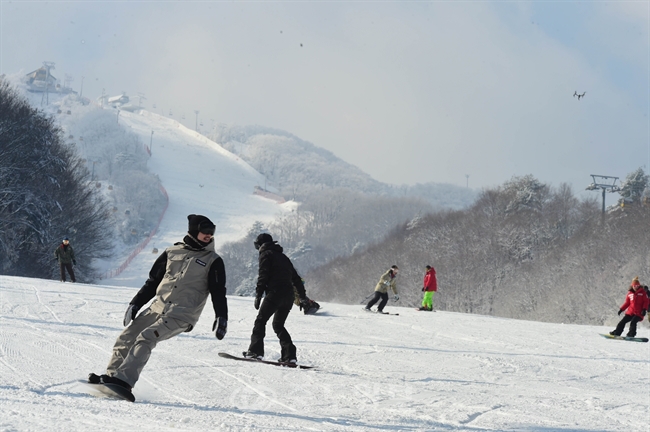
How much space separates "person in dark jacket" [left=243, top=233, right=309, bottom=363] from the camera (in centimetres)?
970

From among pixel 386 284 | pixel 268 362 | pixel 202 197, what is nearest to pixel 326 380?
pixel 268 362

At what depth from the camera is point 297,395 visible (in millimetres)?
7703

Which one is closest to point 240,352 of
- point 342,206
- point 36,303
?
point 36,303

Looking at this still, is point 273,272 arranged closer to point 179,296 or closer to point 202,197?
point 179,296

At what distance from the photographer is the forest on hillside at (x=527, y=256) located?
5303 cm

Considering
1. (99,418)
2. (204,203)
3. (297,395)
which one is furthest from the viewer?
(204,203)

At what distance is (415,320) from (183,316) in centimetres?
1252

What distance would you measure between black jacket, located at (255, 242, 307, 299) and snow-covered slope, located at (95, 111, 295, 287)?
220ft

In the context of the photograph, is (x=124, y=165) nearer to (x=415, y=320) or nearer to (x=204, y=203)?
(x=204, y=203)

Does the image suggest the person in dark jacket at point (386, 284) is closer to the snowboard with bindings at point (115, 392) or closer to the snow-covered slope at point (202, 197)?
the snowboard with bindings at point (115, 392)

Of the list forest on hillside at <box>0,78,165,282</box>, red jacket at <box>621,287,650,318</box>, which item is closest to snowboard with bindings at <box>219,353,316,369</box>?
red jacket at <box>621,287,650,318</box>

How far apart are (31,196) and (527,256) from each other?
1773 inches

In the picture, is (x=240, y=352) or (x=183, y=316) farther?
(x=240, y=352)

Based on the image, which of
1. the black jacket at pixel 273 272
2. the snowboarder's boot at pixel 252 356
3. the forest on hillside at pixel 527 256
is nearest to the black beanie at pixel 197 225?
the black jacket at pixel 273 272
